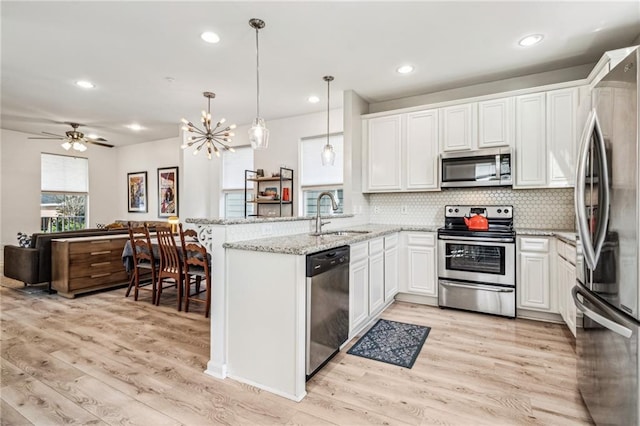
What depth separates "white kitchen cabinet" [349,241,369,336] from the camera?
2.74 m

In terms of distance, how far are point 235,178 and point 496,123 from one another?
4770mm

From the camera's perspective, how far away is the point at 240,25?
2.82m

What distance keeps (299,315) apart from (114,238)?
13.0 ft

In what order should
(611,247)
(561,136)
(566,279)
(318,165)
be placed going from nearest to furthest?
(611,247)
(566,279)
(561,136)
(318,165)

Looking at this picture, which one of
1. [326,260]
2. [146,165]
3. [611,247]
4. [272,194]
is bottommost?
[326,260]

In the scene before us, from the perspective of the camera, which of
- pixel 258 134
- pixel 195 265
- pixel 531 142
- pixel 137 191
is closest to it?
pixel 258 134

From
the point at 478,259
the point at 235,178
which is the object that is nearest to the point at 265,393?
the point at 478,259

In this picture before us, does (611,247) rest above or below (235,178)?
below

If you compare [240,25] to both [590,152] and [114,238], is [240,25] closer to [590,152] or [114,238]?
[590,152]

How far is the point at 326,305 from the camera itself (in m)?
2.31

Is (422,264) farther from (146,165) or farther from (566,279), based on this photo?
(146,165)

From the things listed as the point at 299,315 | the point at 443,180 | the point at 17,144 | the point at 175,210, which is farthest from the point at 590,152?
the point at 17,144

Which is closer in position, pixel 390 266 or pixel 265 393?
pixel 265 393

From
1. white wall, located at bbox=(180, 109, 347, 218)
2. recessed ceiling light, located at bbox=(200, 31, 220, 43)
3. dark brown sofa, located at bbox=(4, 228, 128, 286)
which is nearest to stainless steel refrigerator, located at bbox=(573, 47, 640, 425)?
recessed ceiling light, located at bbox=(200, 31, 220, 43)
